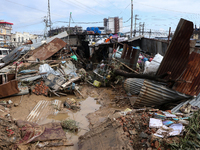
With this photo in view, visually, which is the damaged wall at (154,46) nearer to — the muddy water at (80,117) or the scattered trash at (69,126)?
the muddy water at (80,117)

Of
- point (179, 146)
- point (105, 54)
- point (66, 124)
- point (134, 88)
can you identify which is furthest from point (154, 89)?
point (105, 54)

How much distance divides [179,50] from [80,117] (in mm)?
4992

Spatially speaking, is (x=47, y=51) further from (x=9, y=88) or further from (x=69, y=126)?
(x=69, y=126)

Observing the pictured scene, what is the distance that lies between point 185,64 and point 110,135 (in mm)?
3876

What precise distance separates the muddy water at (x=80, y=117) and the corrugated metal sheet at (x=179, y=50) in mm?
3940

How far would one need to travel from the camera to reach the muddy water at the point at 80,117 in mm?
5226

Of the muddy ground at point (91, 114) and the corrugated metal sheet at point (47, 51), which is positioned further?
the corrugated metal sheet at point (47, 51)

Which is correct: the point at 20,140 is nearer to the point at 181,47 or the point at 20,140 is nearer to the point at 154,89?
the point at 154,89

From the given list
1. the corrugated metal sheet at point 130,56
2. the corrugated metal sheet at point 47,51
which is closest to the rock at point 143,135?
the corrugated metal sheet at point 130,56

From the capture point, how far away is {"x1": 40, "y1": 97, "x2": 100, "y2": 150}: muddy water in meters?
5.23

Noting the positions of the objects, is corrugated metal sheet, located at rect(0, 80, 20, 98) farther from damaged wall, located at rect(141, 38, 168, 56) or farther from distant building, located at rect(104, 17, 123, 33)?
distant building, located at rect(104, 17, 123, 33)

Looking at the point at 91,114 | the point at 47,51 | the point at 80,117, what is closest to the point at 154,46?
the point at 47,51

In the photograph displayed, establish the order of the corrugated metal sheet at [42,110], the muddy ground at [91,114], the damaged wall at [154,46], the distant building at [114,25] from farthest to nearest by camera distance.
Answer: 1. the distant building at [114,25]
2. the damaged wall at [154,46]
3. the corrugated metal sheet at [42,110]
4. the muddy ground at [91,114]

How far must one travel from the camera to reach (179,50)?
570 cm
